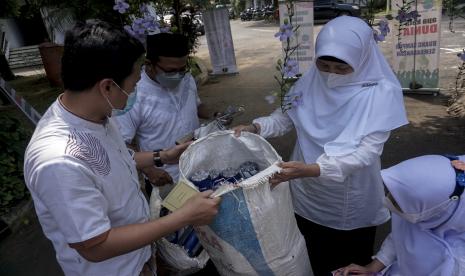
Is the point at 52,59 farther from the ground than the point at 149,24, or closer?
closer

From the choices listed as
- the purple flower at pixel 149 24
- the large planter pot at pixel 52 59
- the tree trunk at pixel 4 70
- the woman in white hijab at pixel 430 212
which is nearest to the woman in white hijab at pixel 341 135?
the woman in white hijab at pixel 430 212

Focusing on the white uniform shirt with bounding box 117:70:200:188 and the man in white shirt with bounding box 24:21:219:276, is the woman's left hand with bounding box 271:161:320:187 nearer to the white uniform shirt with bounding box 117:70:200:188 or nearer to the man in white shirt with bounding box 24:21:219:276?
the man in white shirt with bounding box 24:21:219:276

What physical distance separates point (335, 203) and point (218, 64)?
7.89m

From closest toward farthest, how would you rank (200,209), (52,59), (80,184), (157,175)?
(80,184)
(200,209)
(157,175)
(52,59)

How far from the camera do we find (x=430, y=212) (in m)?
1.30

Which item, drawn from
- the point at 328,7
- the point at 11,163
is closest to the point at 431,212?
the point at 11,163

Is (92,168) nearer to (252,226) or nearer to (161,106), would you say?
(252,226)

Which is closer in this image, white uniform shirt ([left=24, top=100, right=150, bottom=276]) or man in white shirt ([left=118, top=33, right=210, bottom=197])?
white uniform shirt ([left=24, top=100, right=150, bottom=276])

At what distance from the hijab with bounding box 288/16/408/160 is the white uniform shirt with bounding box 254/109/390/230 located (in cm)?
9

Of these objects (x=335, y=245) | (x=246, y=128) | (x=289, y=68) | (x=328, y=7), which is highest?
(x=328, y=7)

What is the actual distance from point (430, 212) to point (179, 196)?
3.03 feet

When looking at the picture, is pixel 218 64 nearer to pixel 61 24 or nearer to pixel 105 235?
pixel 61 24

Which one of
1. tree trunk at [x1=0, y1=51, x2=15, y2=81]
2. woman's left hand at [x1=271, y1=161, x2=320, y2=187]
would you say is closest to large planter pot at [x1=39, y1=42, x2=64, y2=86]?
tree trunk at [x1=0, y1=51, x2=15, y2=81]

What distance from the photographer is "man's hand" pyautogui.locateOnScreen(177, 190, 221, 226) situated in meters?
1.18
